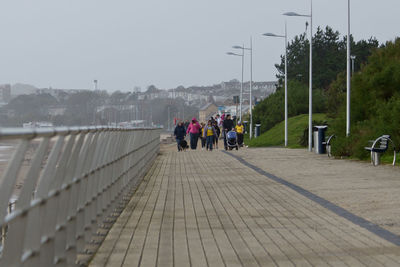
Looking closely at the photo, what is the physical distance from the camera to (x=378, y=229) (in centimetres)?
1066

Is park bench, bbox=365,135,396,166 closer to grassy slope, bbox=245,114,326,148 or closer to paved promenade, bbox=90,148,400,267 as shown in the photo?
paved promenade, bbox=90,148,400,267

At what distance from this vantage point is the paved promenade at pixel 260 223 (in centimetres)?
855

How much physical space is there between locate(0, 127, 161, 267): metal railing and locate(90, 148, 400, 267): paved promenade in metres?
0.48

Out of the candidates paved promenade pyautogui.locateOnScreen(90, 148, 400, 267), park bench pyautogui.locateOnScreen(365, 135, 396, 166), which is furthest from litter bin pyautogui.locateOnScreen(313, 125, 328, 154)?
paved promenade pyautogui.locateOnScreen(90, 148, 400, 267)

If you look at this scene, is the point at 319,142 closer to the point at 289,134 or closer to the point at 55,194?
the point at 289,134

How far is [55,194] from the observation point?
21.5ft

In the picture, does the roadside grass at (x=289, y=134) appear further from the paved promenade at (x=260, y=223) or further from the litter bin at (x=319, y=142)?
the paved promenade at (x=260, y=223)

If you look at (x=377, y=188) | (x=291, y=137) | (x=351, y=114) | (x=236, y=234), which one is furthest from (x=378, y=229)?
(x=291, y=137)

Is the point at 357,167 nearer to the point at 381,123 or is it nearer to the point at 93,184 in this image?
the point at 381,123

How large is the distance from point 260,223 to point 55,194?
526 cm

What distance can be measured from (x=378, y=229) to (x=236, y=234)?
1.77 metres

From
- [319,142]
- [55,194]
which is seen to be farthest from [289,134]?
[55,194]

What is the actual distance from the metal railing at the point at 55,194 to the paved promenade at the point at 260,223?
0.48 metres

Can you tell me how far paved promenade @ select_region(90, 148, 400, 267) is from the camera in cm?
855
